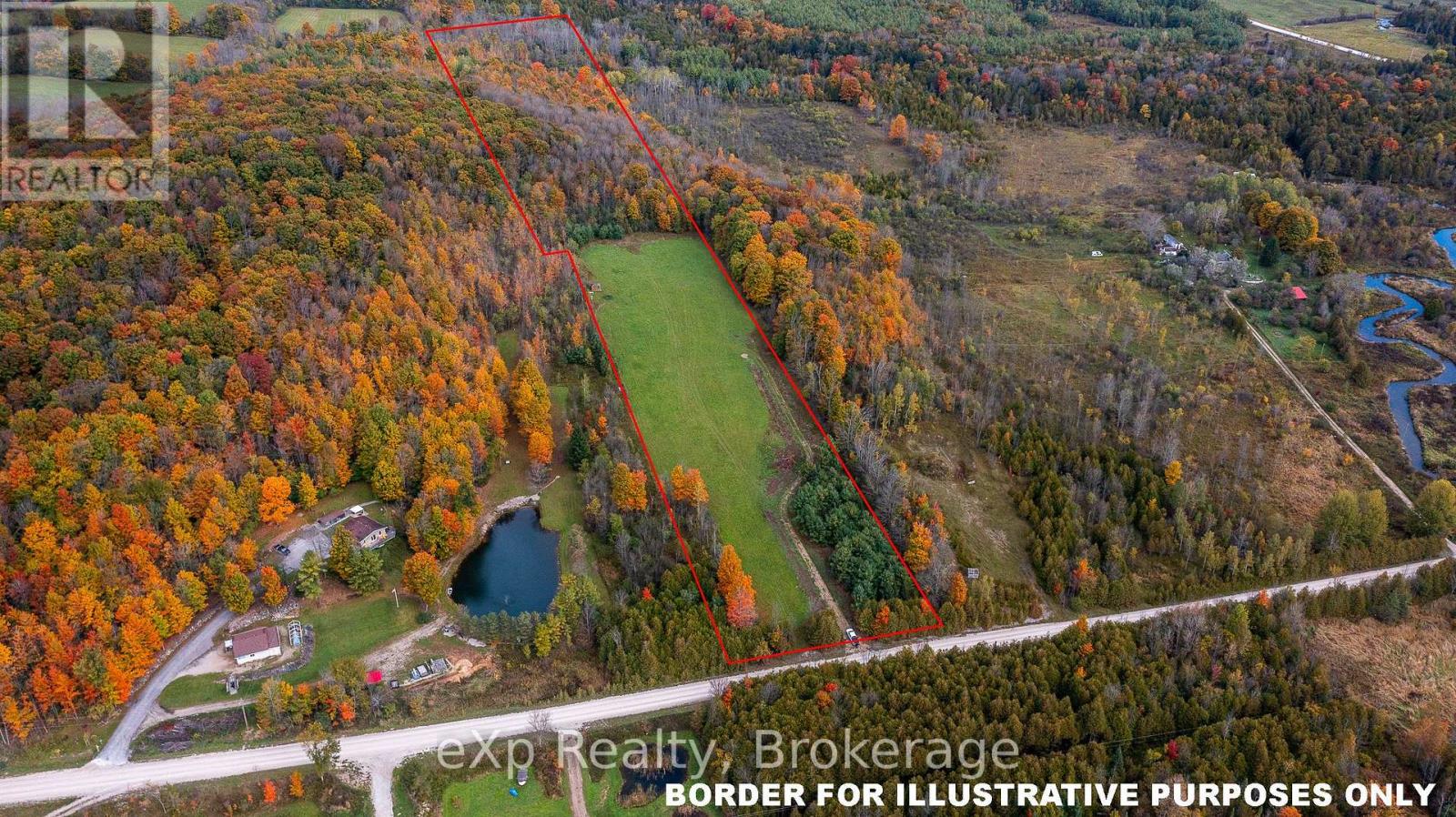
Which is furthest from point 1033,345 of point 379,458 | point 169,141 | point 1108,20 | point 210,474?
point 1108,20

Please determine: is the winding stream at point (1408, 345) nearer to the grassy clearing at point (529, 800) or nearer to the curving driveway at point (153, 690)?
the grassy clearing at point (529, 800)

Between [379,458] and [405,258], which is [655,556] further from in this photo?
[405,258]

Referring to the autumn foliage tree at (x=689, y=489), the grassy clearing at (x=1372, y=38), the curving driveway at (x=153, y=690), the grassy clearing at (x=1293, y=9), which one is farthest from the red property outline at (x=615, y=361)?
the grassy clearing at (x=1372, y=38)

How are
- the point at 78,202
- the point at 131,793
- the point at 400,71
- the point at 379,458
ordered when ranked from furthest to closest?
the point at 400,71
the point at 78,202
the point at 379,458
the point at 131,793

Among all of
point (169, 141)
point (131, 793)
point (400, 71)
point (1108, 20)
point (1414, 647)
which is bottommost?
point (131, 793)

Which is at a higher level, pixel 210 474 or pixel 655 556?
pixel 210 474

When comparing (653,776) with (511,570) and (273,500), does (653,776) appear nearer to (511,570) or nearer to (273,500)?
(511,570)
